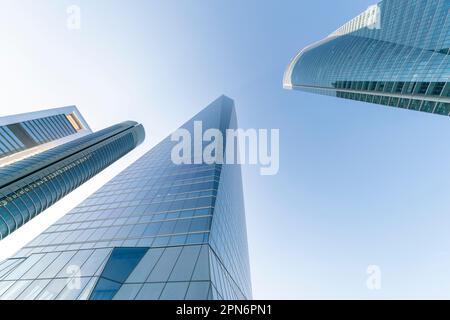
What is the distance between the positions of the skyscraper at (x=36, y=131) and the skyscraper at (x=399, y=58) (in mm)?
112368

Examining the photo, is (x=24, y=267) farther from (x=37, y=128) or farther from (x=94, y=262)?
(x=37, y=128)

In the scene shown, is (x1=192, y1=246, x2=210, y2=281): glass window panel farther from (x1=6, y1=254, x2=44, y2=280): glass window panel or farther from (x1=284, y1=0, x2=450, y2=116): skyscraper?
(x1=284, y1=0, x2=450, y2=116): skyscraper

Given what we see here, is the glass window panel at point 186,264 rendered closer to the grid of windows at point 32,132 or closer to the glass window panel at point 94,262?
the glass window panel at point 94,262

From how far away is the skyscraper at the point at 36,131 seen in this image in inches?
3014

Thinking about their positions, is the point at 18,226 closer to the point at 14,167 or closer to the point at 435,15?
the point at 14,167

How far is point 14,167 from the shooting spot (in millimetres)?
59594

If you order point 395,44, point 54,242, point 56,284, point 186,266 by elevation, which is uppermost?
point 395,44

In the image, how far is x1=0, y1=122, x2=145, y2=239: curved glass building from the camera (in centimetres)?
5353

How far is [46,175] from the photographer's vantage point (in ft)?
220

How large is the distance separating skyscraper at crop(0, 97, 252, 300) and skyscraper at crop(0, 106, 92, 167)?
2314 inches

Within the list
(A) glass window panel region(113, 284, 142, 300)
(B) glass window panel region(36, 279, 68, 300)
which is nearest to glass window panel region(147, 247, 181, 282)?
(A) glass window panel region(113, 284, 142, 300)

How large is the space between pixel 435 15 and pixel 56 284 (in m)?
75.9

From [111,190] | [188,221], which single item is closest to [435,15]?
[188,221]

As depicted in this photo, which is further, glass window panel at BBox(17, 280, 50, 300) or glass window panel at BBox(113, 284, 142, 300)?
glass window panel at BBox(17, 280, 50, 300)
